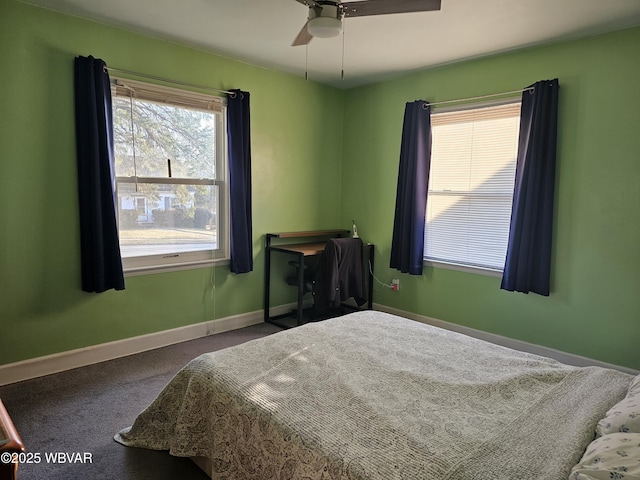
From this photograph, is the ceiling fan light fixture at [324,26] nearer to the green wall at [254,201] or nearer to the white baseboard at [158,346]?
the green wall at [254,201]

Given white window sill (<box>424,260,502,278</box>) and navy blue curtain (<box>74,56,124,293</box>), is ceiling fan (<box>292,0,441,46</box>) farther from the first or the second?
white window sill (<box>424,260,502,278</box>)

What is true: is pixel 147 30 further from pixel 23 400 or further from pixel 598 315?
pixel 598 315

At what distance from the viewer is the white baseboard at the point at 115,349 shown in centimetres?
278

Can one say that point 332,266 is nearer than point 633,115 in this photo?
No

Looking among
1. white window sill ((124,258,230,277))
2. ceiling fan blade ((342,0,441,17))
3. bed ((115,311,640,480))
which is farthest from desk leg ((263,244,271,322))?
ceiling fan blade ((342,0,441,17))

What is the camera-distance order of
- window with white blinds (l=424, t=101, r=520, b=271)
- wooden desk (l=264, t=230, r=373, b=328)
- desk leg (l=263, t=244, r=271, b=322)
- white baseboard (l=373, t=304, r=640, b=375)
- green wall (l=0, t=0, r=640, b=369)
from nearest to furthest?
green wall (l=0, t=0, r=640, b=369) → white baseboard (l=373, t=304, r=640, b=375) → window with white blinds (l=424, t=101, r=520, b=271) → wooden desk (l=264, t=230, r=373, b=328) → desk leg (l=263, t=244, r=271, b=322)

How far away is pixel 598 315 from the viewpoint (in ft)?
9.87

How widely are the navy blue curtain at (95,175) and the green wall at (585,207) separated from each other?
2.81m

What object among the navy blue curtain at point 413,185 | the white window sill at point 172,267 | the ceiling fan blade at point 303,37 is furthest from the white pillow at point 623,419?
the white window sill at point 172,267

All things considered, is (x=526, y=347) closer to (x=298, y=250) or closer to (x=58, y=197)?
(x=298, y=250)

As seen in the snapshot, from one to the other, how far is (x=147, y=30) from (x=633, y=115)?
347 centimetres

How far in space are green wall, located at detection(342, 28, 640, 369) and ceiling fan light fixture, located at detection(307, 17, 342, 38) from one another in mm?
1913

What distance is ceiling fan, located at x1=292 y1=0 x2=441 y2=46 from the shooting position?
2.01 metres

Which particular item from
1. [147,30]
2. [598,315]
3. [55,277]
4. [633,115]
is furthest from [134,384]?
[633,115]
